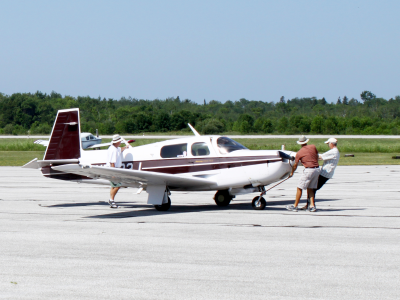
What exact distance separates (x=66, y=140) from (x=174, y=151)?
305 cm

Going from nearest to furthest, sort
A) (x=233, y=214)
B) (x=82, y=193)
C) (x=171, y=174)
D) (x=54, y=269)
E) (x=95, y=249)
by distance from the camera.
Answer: (x=54, y=269), (x=95, y=249), (x=233, y=214), (x=171, y=174), (x=82, y=193)

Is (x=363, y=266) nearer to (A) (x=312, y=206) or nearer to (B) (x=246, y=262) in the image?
(B) (x=246, y=262)

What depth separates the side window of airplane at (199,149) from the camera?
12241 mm

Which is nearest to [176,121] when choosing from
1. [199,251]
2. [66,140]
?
[66,140]

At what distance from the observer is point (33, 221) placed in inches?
413

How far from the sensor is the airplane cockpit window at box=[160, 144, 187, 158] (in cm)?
1238

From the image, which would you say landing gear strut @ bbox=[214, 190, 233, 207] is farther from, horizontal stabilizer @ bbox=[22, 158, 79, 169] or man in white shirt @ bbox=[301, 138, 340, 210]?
horizontal stabilizer @ bbox=[22, 158, 79, 169]

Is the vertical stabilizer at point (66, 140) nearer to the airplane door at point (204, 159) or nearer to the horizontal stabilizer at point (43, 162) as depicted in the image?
the horizontal stabilizer at point (43, 162)

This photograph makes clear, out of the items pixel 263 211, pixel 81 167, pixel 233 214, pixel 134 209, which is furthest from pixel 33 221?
pixel 263 211

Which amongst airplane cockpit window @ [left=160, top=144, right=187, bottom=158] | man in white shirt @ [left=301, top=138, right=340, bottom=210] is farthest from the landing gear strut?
man in white shirt @ [left=301, top=138, right=340, bottom=210]

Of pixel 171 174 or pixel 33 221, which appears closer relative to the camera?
pixel 33 221

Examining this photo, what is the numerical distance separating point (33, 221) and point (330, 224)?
5.94 meters

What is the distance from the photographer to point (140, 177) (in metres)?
11.3

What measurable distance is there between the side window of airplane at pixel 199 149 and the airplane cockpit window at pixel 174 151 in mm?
223
